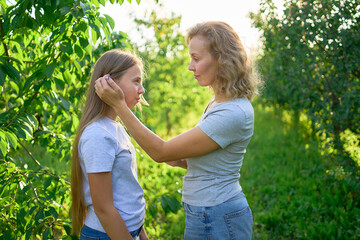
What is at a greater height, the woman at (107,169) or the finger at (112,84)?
the finger at (112,84)

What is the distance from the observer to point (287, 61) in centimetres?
550

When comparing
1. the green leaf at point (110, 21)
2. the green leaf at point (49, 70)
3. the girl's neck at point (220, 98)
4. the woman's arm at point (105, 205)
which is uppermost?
the green leaf at point (110, 21)

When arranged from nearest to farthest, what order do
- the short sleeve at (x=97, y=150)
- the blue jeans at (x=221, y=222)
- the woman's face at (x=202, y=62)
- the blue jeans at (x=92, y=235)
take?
1. the short sleeve at (x=97, y=150)
2. the blue jeans at (x=92, y=235)
3. the blue jeans at (x=221, y=222)
4. the woman's face at (x=202, y=62)

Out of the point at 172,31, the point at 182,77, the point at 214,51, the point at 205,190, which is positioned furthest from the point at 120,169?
the point at 182,77

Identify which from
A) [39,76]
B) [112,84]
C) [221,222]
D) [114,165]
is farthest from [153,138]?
[39,76]

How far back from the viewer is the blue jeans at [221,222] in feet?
6.15

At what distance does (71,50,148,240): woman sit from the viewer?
169cm

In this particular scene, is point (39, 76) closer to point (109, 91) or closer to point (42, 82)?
point (42, 82)

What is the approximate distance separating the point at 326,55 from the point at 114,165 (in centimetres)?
362

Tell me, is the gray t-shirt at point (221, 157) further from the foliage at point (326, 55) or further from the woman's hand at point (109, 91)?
the foliage at point (326, 55)

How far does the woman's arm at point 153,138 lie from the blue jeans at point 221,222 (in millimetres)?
317

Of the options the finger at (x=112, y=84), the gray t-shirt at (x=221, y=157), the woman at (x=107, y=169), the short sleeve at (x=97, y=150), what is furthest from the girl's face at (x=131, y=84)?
the gray t-shirt at (x=221, y=157)

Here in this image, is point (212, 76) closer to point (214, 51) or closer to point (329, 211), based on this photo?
point (214, 51)

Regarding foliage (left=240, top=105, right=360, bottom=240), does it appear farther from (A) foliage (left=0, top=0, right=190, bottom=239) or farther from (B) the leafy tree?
(B) the leafy tree
